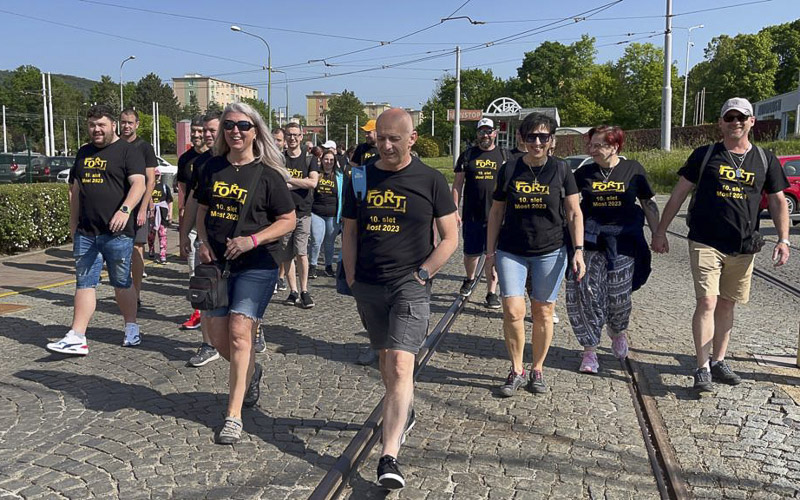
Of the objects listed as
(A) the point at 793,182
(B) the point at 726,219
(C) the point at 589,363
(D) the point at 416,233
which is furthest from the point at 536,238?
(A) the point at 793,182

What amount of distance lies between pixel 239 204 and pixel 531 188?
2.02m

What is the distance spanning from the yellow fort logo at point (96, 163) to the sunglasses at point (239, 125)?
88.7 inches

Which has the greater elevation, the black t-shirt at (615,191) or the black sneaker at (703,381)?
the black t-shirt at (615,191)

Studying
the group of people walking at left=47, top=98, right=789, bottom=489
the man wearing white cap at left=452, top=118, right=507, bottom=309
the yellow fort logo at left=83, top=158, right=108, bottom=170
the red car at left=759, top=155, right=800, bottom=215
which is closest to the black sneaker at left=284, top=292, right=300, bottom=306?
the group of people walking at left=47, top=98, right=789, bottom=489

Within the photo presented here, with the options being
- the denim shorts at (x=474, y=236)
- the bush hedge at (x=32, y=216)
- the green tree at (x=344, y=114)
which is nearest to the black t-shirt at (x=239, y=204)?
the denim shorts at (x=474, y=236)

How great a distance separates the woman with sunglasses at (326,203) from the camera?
8805mm

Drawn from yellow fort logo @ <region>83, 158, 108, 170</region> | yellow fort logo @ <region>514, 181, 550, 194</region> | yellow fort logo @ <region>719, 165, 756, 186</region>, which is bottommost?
yellow fort logo @ <region>514, 181, 550, 194</region>

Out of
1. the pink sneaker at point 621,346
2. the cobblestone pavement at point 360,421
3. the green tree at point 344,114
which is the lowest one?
the cobblestone pavement at point 360,421

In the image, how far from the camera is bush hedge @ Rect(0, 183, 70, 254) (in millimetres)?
11133

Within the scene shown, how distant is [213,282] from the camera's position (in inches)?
160

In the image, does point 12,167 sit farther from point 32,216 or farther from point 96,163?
point 96,163

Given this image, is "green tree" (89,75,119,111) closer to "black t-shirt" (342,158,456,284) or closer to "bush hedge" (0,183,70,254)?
"bush hedge" (0,183,70,254)

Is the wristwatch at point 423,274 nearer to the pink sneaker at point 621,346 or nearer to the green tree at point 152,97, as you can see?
the pink sneaker at point 621,346

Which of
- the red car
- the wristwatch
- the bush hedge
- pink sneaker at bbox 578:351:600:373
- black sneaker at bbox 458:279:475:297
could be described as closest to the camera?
the wristwatch
